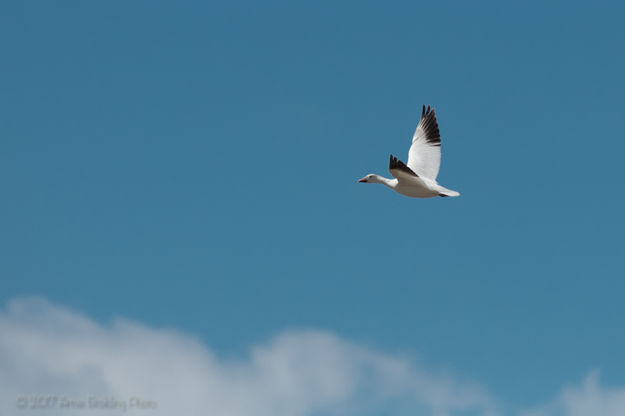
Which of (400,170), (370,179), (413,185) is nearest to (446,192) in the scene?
(413,185)

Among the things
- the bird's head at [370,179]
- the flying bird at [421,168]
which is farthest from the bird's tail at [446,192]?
the bird's head at [370,179]

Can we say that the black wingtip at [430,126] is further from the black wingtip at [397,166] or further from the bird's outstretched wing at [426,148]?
the black wingtip at [397,166]

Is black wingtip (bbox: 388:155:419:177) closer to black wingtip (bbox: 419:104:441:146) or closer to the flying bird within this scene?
the flying bird

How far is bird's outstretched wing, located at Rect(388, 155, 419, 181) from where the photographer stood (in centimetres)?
3406

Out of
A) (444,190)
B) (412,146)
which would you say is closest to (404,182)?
(444,190)

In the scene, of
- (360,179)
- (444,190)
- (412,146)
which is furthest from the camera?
(412,146)

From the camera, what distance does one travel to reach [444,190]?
3666cm

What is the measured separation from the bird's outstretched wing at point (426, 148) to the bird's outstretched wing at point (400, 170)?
15.0ft

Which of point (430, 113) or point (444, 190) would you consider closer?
point (444, 190)

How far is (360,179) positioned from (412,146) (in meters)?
4.51

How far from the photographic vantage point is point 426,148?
140 ft

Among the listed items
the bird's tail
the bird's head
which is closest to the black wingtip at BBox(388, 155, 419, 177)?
the bird's tail

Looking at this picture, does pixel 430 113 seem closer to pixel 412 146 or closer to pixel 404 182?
pixel 412 146

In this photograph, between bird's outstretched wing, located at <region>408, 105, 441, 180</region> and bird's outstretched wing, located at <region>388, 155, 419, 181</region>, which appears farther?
bird's outstretched wing, located at <region>408, 105, 441, 180</region>
